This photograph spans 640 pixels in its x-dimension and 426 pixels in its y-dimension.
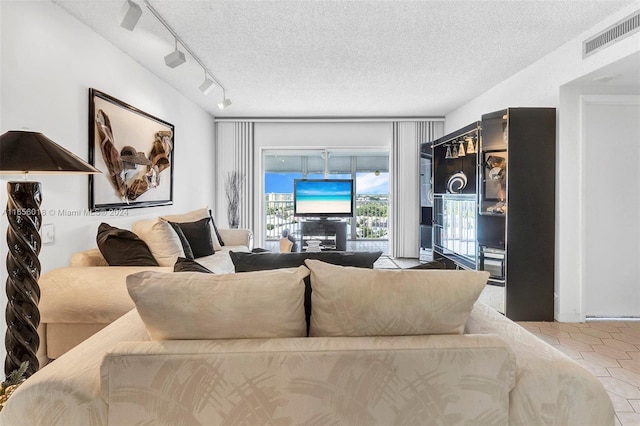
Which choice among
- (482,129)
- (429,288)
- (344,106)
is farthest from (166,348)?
(344,106)

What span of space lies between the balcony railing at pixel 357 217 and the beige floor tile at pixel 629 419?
5.11 m

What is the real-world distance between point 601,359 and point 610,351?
0.75 feet

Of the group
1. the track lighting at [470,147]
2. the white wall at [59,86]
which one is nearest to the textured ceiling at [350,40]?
the white wall at [59,86]

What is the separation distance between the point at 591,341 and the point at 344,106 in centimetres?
423

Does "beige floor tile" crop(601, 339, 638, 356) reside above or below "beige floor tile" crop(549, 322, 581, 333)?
below

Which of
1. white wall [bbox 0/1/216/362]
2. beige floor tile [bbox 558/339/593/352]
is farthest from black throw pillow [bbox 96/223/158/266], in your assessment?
beige floor tile [bbox 558/339/593/352]

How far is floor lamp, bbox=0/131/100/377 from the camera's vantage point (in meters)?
1.76

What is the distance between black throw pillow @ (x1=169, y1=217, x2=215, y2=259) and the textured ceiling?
5.60 ft

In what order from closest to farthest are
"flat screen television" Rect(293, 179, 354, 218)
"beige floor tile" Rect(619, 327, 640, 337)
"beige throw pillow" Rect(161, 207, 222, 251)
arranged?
"beige floor tile" Rect(619, 327, 640, 337)
"beige throw pillow" Rect(161, 207, 222, 251)
"flat screen television" Rect(293, 179, 354, 218)

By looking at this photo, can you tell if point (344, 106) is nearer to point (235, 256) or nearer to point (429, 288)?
point (235, 256)

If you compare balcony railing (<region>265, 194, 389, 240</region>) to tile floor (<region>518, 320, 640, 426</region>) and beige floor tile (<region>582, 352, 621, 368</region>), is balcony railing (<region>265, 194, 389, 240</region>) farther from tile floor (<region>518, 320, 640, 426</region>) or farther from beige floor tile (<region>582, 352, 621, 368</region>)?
beige floor tile (<region>582, 352, 621, 368</region>)

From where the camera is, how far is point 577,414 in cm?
123

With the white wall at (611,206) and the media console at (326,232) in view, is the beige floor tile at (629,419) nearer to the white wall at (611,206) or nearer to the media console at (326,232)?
the white wall at (611,206)

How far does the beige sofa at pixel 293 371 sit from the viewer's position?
3.92ft
